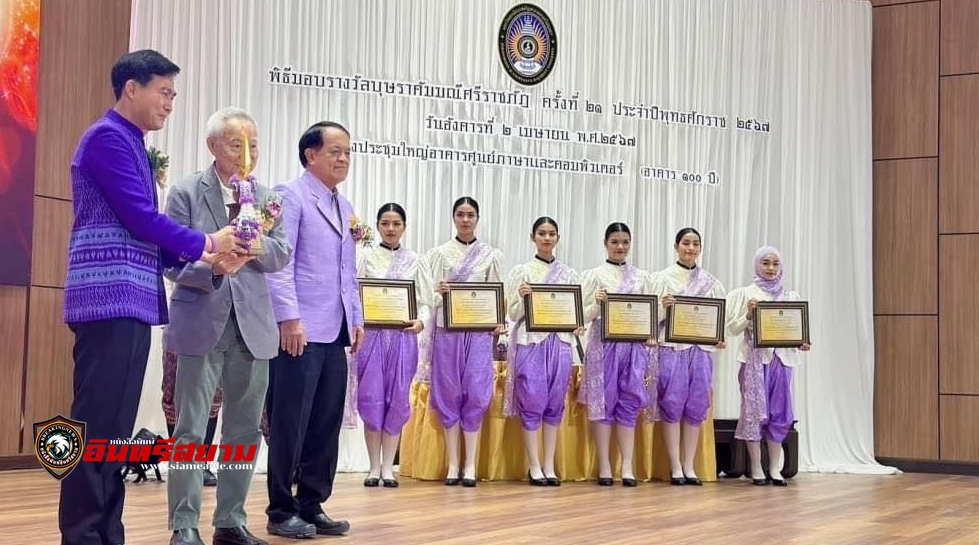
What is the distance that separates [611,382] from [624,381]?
0.08m

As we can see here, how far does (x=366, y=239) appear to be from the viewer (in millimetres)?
4348

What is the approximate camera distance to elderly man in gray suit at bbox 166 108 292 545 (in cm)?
322

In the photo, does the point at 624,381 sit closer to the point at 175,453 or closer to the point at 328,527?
the point at 328,527

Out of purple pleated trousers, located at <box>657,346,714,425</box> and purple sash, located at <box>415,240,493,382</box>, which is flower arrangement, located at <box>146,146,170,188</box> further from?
purple pleated trousers, located at <box>657,346,714,425</box>

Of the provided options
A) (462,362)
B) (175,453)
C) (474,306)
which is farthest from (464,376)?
(175,453)

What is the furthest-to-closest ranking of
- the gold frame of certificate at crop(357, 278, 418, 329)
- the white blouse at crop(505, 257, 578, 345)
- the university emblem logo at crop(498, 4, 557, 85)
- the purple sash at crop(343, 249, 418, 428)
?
the university emblem logo at crop(498, 4, 557, 85), the white blouse at crop(505, 257, 578, 345), the purple sash at crop(343, 249, 418, 428), the gold frame of certificate at crop(357, 278, 418, 329)

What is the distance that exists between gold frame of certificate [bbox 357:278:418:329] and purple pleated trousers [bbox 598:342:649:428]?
1.29 meters

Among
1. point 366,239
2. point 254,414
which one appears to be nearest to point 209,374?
point 254,414

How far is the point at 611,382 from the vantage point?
21.6ft

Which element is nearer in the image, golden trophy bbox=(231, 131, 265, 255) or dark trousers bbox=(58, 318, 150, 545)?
dark trousers bbox=(58, 318, 150, 545)

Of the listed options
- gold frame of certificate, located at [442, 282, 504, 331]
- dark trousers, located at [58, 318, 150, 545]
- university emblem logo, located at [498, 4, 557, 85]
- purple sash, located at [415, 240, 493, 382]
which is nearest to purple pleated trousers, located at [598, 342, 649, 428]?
gold frame of certificate, located at [442, 282, 504, 331]

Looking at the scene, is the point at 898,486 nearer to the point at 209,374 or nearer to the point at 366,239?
the point at 366,239

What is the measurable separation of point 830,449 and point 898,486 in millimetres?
1359

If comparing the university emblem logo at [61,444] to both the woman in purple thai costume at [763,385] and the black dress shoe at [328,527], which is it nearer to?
Result: the black dress shoe at [328,527]
